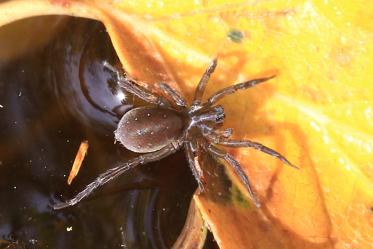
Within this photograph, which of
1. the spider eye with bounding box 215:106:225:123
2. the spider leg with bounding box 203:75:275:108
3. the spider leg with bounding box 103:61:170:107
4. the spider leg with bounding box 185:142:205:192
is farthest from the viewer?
the spider leg with bounding box 103:61:170:107

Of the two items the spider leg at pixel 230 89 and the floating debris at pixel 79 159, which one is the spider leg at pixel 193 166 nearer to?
the spider leg at pixel 230 89

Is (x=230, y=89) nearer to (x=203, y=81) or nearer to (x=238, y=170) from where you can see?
(x=203, y=81)

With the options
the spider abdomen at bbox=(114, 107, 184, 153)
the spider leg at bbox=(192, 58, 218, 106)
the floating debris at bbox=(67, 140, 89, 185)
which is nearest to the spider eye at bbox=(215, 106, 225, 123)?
the spider leg at bbox=(192, 58, 218, 106)

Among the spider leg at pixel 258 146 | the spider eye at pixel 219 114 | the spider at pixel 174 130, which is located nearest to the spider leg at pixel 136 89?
the spider at pixel 174 130

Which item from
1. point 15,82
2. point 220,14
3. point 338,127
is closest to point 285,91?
point 338,127

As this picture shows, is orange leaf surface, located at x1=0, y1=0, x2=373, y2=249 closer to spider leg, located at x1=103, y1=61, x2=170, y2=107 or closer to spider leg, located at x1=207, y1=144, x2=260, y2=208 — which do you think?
spider leg, located at x1=207, y1=144, x2=260, y2=208

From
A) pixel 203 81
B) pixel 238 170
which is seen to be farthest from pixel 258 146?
pixel 203 81
